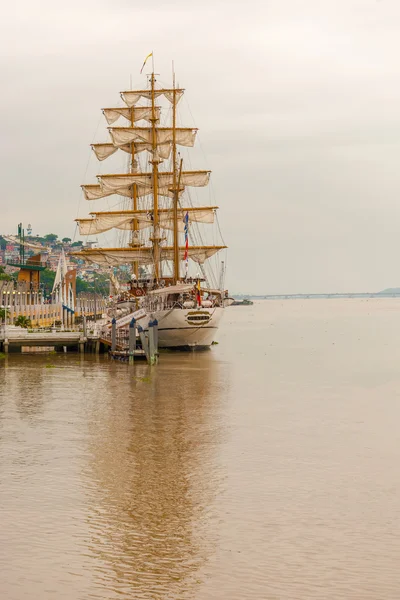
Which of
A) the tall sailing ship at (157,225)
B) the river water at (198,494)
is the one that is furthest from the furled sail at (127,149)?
the river water at (198,494)

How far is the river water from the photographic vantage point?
14.2m

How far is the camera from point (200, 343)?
66.4 metres

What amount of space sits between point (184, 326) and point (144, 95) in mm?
30449

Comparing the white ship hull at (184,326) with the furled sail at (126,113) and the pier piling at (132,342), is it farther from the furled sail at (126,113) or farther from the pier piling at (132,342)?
the furled sail at (126,113)

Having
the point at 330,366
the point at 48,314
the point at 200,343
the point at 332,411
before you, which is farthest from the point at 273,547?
the point at 48,314

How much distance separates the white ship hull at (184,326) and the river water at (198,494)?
24572 millimetres

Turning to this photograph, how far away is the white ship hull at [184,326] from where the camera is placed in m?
63.5

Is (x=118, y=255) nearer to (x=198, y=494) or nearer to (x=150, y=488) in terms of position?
(x=150, y=488)

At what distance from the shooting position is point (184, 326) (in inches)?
2530

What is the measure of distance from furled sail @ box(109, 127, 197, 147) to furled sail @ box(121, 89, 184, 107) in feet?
9.59

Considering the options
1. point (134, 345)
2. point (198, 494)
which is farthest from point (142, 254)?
point (198, 494)

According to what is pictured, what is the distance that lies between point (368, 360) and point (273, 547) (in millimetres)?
44353

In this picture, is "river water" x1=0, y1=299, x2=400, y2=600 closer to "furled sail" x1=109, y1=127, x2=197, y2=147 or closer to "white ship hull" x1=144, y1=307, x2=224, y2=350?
"white ship hull" x1=144, y1=307, x2=224, y2=350

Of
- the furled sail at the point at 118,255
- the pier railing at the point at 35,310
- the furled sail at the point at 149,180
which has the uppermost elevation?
the furled sail at the point at 149,180
